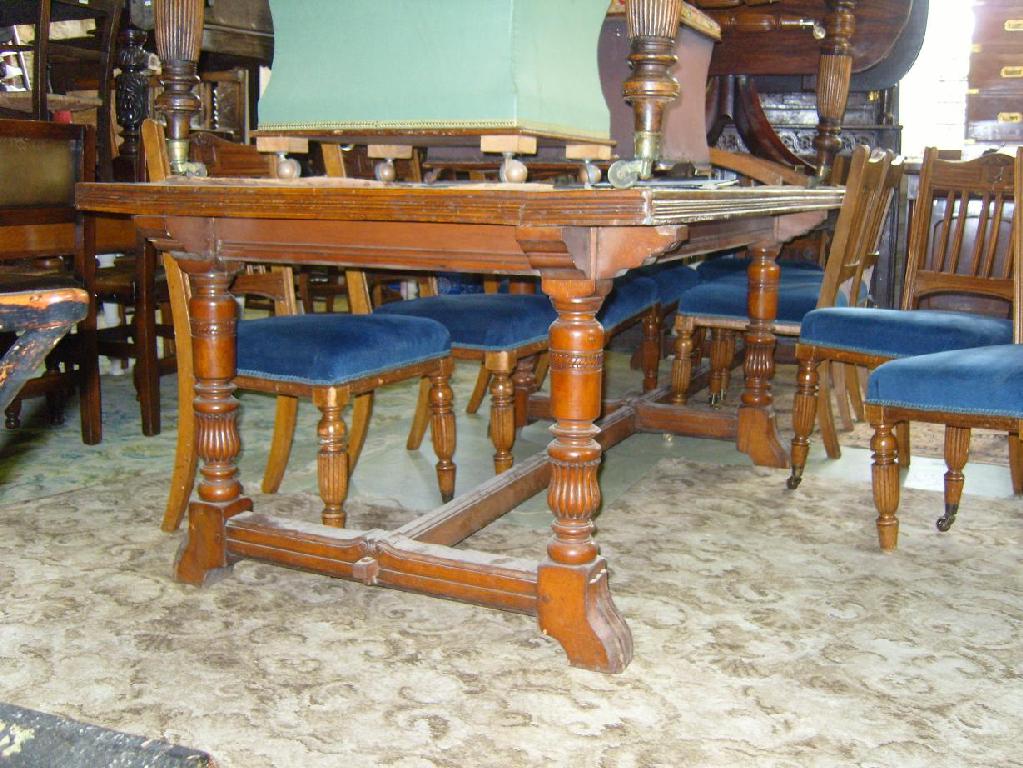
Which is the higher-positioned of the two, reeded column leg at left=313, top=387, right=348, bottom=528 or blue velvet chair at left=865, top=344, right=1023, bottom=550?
blue velvet chair at left=865, top=344, right=1023, bottom=550

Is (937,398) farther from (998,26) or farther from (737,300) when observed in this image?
(998,26)

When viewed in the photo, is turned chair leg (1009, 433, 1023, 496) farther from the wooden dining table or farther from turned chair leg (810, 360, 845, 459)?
the wooden dining table

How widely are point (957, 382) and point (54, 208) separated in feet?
A: 8.61

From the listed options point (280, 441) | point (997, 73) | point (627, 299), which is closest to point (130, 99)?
point (280, 441)

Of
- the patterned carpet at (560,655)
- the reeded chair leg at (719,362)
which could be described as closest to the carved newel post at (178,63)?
the patterned carpet at (560,655)

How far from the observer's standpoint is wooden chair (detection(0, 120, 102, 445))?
314 cm

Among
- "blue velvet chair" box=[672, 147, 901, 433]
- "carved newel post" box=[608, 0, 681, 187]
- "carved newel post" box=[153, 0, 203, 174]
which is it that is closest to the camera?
"carved newel post" box=[608, 0, 681, 187]

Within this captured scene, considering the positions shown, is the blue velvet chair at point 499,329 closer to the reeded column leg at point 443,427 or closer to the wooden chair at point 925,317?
the reeded column leg at point 443,427

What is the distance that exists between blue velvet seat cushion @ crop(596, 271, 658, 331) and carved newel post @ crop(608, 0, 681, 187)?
1.10m

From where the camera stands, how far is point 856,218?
3.16 metres

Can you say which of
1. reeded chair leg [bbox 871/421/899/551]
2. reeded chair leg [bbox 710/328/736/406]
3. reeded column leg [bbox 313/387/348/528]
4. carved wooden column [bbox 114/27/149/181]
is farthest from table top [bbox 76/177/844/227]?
carved wooden column [bbox 114/27/149/181]

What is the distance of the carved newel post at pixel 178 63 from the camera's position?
86.6 inches

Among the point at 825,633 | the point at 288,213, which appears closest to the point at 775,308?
the point at 825,633

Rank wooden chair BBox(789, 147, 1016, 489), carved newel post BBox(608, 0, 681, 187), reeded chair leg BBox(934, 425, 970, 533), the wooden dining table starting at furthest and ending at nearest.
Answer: wooden chair BBox(789, 147, 1016, 489) → reeded chair leg BBox(934, 425, 970, 533) → carved newel post BBox(608, 0, 681, 187) → the wooden dining table
